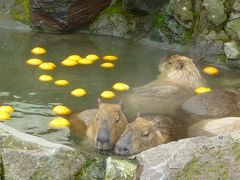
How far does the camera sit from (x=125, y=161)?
4191 mm

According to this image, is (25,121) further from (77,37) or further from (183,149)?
(77,37)

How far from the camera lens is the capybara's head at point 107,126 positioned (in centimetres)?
530

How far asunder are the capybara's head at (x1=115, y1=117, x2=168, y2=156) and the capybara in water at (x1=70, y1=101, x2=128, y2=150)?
173 mm

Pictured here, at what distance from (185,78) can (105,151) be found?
2.20 metres

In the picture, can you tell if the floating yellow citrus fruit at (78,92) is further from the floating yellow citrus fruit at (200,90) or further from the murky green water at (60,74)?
the floating yellow citrus fruit at (200,90)

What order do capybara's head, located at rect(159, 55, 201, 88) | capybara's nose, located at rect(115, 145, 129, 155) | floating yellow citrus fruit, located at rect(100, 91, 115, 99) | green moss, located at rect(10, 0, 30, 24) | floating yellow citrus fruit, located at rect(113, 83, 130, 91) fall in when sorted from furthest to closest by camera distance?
1. green moss, located at rect(10, 0, 30, 24)
2. capybara's head, located at rect(159, 55, 201, 88)
3. floating yellow citrus fruit, located at rect(113, 83, 130, 91)
4. floating yellow citrus fruit, located at rect(100, 91, 115, 99)
5. capybara's nose, located at rect(115, 145, 129, 155)

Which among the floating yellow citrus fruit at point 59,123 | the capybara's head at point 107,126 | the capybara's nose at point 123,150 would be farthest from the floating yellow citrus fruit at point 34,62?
the capybara's nose at point 123,150

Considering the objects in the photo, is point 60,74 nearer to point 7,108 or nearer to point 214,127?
point 7,108

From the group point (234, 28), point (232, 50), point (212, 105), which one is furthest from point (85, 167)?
point (234, 28)

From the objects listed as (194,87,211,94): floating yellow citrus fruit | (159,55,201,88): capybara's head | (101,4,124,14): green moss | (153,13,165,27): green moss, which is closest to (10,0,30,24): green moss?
(101,4,124,14): green moss

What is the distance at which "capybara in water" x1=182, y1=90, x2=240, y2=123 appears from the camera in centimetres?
604

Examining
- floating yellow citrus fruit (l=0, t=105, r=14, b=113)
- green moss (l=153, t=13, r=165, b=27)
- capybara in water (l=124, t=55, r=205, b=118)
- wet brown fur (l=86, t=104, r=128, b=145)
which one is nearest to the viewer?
wet brown fur (l=86, t=104, r=128, b=145)

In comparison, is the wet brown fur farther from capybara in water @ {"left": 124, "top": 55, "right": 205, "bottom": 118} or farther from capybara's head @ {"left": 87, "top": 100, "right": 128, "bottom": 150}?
capybara in water @ {"left": 124, "top": 55, "right": 205, "bottom": 118}

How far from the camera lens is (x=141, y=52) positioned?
26.2ft
